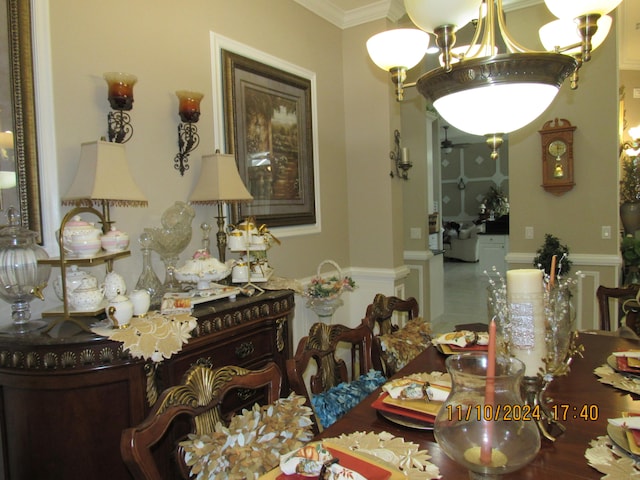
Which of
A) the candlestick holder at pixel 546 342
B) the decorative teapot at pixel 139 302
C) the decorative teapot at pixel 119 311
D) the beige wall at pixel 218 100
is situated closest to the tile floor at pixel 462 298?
the beige wall at pixel 218 100

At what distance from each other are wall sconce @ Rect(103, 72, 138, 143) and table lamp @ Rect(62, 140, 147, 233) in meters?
0.18

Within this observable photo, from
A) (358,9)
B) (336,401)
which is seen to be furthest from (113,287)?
(358,9)

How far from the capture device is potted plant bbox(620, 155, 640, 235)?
5145 mm

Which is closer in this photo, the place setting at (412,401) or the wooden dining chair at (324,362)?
the place setting at (412,401)

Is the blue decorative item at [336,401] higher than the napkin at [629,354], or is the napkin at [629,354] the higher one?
the napkin at [629,354]

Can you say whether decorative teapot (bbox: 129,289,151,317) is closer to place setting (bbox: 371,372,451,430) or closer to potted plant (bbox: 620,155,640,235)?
place setting (bbox: 371,372,451,430)

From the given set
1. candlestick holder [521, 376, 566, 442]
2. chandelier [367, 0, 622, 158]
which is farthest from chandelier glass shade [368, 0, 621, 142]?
candlestick holder [521, 376, 566, 442]

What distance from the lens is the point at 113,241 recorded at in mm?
1763

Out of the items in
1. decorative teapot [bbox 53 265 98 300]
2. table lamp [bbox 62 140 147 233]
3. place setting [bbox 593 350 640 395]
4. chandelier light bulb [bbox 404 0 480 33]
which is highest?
chandelier light bulb [bbox 404 0 480 33]

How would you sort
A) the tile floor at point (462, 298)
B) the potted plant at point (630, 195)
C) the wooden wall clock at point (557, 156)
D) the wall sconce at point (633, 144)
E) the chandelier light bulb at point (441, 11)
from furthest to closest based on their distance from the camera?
the wall sconce at point (633, 144)
the tile floor at point (462, 298)
the potted plant at point (630, 195)
the wooden wall clock at point (557, 156)
the chandelier light bulb at point (441, 11)

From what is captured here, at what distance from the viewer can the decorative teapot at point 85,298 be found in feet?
5.34

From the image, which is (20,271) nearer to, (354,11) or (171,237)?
(171,237)

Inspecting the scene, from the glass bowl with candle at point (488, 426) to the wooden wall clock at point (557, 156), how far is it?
3.58 meters

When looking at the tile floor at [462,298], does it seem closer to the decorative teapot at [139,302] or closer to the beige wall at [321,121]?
the beige wall at [321,121]
